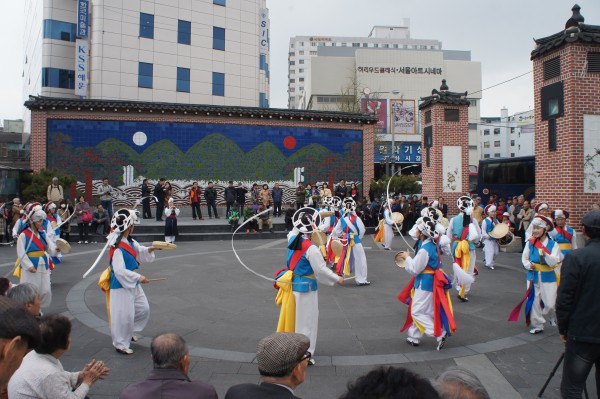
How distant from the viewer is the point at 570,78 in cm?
1088

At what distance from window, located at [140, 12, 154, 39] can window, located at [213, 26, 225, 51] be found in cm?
431

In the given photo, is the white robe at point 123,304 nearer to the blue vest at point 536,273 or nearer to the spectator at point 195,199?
the blue vest at point 536,273

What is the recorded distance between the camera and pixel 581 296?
3.98 meters

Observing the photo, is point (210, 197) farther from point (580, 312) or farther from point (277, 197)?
point (580, 312)

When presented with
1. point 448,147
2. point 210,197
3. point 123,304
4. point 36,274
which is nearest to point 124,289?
point 123,304

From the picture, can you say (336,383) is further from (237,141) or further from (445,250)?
(237,141)

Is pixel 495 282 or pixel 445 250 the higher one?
pixel 445 250

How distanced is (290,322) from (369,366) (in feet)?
3.65

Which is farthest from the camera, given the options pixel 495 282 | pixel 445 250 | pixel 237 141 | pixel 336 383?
pixel 237 141

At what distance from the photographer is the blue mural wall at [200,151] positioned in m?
21.5

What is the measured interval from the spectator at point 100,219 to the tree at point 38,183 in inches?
73.7

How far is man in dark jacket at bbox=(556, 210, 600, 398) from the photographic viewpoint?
3918mm

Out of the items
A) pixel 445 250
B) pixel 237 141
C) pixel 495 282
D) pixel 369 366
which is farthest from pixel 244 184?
pixel 369 366

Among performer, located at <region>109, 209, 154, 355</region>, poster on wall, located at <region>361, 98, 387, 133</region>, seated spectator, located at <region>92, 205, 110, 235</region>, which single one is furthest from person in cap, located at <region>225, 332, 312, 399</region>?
poster on wall, located at <region>361, 98, 387, 133</region>
